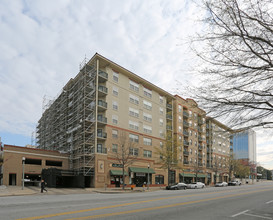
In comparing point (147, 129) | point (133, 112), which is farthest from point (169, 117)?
point (133, 112)

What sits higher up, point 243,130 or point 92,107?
point 92,107

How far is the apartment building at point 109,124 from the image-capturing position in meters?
39.1

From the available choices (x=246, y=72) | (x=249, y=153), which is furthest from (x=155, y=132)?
(x=249, y=153)

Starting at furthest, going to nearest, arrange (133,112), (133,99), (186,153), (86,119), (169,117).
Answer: (186,153) → (169,117) → (133,99) → (133,112) → (86,119)

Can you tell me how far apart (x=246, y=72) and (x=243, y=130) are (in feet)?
8.62

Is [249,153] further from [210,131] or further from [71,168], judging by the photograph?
[210,131]

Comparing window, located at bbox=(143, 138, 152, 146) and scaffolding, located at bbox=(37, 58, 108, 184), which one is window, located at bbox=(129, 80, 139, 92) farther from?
window, located at bbox=(143, 138, 152, 146)

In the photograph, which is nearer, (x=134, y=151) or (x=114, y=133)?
(x=114, y=133)

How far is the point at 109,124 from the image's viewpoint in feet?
134

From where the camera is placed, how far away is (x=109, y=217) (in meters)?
9.99

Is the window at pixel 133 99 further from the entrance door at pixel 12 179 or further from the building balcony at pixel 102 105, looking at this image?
the entrance door at pixel 12 179

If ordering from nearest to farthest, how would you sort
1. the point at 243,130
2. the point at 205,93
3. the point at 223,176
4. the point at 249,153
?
1. the point at 205,93
2. the point at 243,130
3. the point at 223,176
4. the point at 249,153

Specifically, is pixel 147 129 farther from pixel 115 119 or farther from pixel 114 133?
pixel 114 133

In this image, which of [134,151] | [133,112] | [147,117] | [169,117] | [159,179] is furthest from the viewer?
[169,117]
